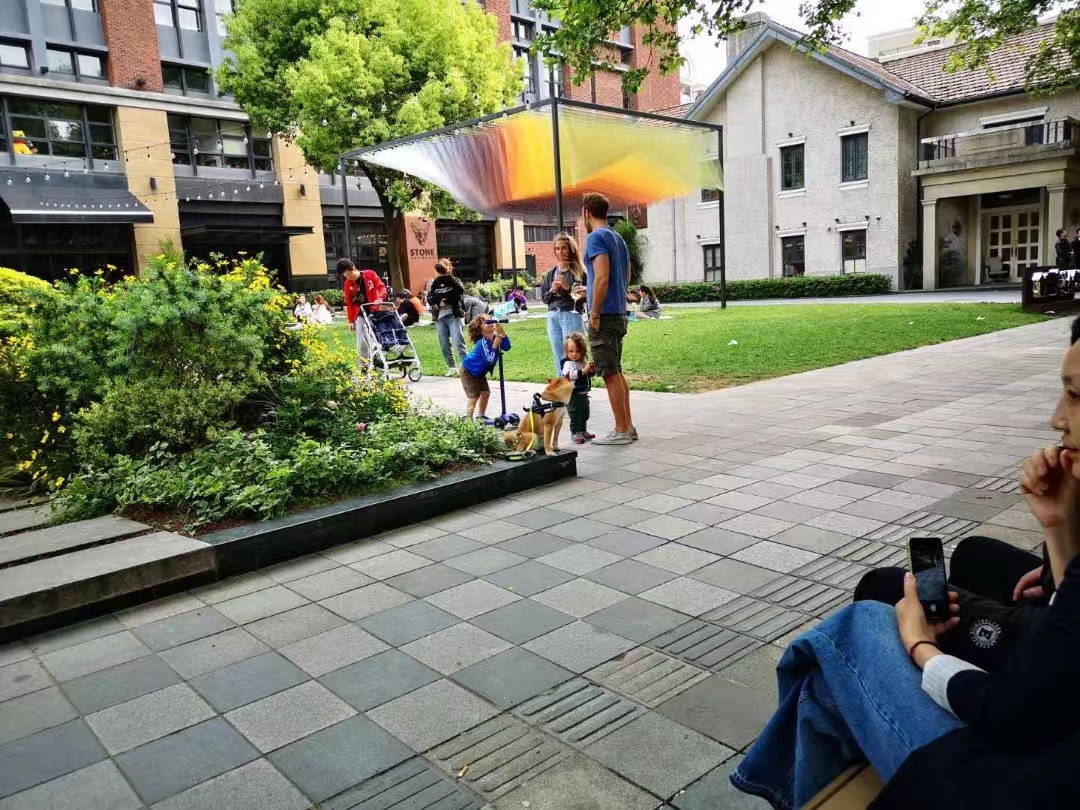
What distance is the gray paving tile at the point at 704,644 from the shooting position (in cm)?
318

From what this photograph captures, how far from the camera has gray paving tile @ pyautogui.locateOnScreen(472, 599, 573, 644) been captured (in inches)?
136

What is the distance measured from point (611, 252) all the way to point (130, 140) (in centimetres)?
2764

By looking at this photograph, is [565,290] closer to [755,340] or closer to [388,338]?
[388,338]

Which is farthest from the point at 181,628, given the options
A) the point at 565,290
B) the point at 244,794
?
the point at 565,290

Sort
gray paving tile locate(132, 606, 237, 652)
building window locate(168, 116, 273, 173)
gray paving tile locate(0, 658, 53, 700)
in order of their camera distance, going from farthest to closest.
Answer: building window locate(168, 116, 273, 173) → gray paving tile locate(132, 606, 237, 652) → gray paving tile locate(0, 658, 53, 700)

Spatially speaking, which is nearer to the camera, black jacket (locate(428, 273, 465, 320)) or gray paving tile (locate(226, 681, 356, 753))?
gray paving tile (locate(226, 681, 356, 753))

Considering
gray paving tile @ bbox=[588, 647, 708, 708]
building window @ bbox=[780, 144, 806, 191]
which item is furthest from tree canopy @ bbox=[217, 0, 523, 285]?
gray paving tile @ bbox=[588, 647, 708, 708]

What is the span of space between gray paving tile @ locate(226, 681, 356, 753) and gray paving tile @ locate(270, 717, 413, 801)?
0.06m

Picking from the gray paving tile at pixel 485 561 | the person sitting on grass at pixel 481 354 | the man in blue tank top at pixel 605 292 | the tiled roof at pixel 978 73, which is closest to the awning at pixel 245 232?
the tiled roof at pixel 978 73

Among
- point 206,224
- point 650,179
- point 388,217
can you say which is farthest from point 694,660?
point 206,224

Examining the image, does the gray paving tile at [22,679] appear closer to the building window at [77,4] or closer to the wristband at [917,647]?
the wristband at [917,647]

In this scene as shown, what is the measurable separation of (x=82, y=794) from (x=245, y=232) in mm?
31026

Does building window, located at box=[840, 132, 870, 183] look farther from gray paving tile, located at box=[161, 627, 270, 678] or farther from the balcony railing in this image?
gray paving tile, located at box=[161, 627, 270, 678]

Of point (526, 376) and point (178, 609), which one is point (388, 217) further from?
point (178, 609)
